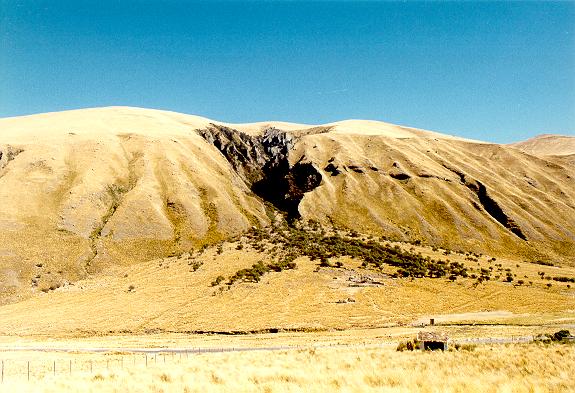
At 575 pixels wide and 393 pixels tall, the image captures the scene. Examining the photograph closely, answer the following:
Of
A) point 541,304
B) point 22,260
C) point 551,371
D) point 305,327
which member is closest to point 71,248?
point 22,260

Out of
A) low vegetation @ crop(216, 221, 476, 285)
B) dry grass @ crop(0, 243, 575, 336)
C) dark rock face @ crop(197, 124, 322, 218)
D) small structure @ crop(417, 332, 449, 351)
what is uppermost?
dark rock face @ crop(197, 124, 322, 218)

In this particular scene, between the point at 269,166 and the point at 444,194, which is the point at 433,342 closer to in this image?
the point at 444,194

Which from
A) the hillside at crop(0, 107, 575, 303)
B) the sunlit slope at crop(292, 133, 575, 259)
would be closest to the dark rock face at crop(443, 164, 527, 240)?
the sunlit slope at crop(292, 133, 575, 259)

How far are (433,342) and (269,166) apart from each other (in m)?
144

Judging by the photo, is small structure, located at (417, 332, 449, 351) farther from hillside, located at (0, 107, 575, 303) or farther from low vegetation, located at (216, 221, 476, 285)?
hillside, located at (0, 107, 575, 303)

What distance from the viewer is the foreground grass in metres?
16.7

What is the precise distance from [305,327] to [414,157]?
120 m

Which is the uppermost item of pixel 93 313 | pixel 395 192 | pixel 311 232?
pixel 395 192

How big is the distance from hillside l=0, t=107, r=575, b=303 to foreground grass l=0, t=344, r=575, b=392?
228 feet

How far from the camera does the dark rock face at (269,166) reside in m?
148

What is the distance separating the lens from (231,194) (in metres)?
141

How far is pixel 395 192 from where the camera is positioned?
14225cm

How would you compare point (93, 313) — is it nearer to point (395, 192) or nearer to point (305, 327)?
point (305, 327)

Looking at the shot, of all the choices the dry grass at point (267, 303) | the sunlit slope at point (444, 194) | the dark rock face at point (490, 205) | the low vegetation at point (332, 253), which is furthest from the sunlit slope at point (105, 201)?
the dark rock face at point (490, 205)
